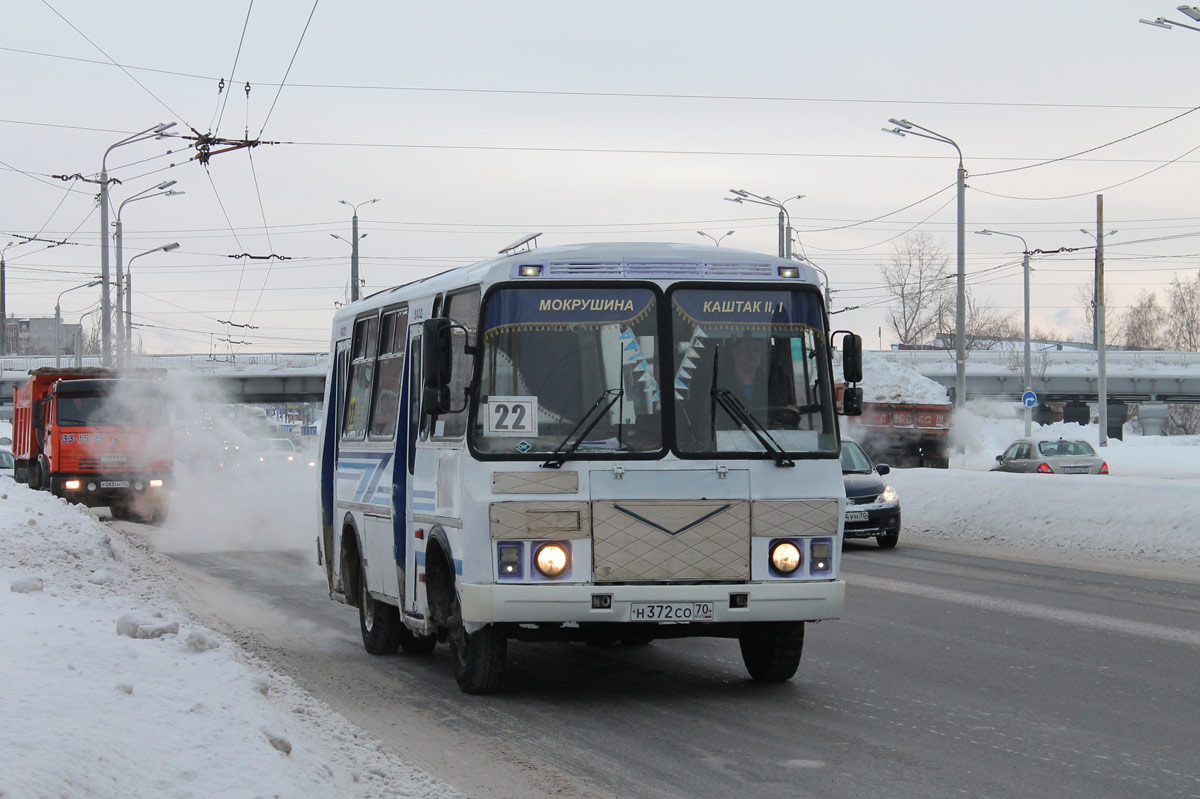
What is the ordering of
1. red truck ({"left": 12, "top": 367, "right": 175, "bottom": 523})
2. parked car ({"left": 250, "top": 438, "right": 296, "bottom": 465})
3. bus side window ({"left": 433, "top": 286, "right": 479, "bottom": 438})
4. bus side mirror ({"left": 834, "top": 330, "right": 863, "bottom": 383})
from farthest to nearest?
parked car ({"left": 250, "top": 438, "right": 296, "bottom": 465})
red truck ({"left": 12, "top": 367, "right": 175, "bottom": 523})
bus side mirror ({"left": 834, "top": 330, "right": 863, "bottom": 383})
bus side window ({"left": 433, "top": 286, "right": 479, "bottom": 438})

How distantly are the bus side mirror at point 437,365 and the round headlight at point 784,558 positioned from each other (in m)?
2.10

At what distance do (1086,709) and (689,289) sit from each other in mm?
3303

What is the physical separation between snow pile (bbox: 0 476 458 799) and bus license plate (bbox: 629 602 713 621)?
1.72m

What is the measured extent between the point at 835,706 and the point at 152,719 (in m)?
3.90

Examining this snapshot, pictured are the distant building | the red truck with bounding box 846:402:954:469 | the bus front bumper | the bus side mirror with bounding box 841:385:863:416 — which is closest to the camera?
the bus front bumper

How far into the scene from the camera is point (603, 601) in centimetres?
821

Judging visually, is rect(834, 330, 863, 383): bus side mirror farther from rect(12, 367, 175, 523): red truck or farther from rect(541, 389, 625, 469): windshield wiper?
rect(12, 367, 175, 523): red truck

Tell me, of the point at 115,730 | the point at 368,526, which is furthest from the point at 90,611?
the point at 115,730

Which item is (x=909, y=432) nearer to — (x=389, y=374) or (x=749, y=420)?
(x=389, y=374)

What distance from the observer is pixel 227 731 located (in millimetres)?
6414

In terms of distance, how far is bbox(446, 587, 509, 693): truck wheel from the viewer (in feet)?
28.6

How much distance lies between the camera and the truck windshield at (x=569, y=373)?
838 cm

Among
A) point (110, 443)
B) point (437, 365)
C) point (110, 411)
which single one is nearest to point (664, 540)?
point (437, 365)

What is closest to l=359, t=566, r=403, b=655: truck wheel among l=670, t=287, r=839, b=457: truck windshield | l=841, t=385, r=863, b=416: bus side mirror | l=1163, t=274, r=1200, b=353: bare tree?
l=670, t=287, r=839, b=457: truck windshield
